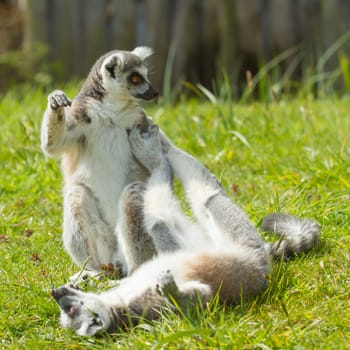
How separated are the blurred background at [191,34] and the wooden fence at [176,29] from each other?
0.04 feet

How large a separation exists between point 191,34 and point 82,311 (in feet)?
23.4

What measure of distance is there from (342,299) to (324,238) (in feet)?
2.67

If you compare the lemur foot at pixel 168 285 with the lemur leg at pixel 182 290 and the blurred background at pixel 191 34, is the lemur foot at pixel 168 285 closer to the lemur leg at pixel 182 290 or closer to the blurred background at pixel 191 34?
the lemur leg at pixel 182 290

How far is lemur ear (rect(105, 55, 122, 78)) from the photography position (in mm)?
4555

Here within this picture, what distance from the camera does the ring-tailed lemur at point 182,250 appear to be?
3850 millimetres

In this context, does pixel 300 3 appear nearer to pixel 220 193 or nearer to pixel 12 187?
pixel 12 187

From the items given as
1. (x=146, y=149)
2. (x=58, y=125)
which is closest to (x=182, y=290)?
(x=146, y=149)

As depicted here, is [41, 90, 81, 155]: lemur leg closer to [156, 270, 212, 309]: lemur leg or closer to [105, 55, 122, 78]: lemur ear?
[105, 55, 122, 78]: lemur ear

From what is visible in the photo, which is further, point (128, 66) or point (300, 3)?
point (300, 3)

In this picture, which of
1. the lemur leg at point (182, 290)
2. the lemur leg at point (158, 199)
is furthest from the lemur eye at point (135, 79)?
the lemur leg at point (182, 290)

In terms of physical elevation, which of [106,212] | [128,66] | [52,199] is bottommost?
[52,199]

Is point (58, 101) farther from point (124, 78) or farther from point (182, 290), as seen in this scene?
point (182, 290)

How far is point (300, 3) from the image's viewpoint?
1019 centimetres

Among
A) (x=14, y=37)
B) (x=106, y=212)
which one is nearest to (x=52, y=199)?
(x=106, y=212)
